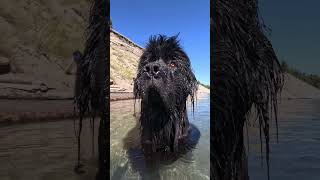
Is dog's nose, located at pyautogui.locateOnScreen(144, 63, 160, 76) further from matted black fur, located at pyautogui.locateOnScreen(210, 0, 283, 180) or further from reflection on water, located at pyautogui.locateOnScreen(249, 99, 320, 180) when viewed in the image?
matted black fur, located at pyautogui.locateOnScreen(210, 0, 283, 180)

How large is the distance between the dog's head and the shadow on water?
502 millimetres

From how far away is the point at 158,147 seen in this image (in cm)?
469

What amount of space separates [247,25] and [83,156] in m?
1.62

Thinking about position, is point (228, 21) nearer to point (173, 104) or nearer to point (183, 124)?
point (173, 104)

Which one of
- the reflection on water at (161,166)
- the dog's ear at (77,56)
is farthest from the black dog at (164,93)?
the dog's ear at (77,56)

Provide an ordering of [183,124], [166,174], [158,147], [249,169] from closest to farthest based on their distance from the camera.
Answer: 1. [249,169]
2. [166,174]
3. [158,147]
4. [183,124]

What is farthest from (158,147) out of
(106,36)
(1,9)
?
(1,9)

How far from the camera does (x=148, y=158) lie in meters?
4.46

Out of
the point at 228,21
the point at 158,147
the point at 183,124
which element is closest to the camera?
the point at 228,21

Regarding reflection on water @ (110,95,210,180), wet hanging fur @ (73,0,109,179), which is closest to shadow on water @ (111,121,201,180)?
reflection on water @ (110,95,210,180)

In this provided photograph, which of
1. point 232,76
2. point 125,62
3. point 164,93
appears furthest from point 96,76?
point 125,62

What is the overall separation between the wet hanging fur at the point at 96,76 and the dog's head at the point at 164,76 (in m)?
1.48

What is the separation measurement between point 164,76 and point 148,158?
3.28 feet

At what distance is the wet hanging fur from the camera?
9.46ft
